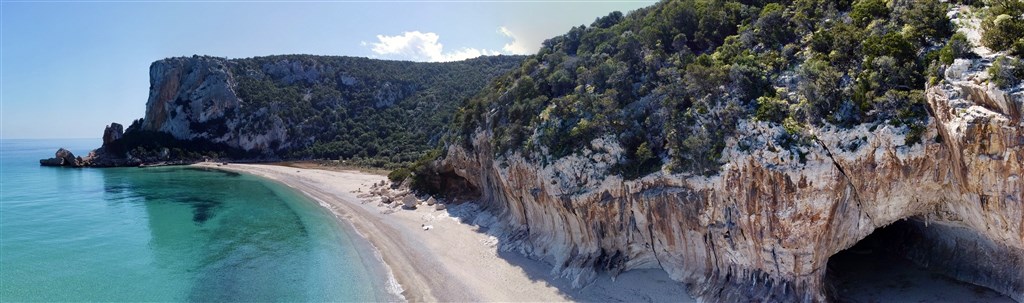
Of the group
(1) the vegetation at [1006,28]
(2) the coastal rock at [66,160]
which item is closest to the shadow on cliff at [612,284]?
(1) the vegetation at [1006,28]

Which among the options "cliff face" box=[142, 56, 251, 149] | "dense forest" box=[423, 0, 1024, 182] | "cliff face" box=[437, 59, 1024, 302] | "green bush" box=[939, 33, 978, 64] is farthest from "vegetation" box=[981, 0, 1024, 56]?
"cliff face" box=[142, 56, 251, 149]

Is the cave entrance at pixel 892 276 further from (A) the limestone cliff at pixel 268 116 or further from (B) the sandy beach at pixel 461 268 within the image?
(A) the limestone cliff at pixel 268 116

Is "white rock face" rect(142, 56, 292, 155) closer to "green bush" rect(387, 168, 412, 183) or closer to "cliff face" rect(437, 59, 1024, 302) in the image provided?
"green bush" rect(387, 168, 412, 183)

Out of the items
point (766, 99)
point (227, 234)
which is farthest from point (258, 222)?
point (766, 99)

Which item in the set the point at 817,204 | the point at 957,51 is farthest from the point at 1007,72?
the point at 817,204

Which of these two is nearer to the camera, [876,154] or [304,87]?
[876,154]

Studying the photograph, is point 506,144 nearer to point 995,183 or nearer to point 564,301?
point 564,301
